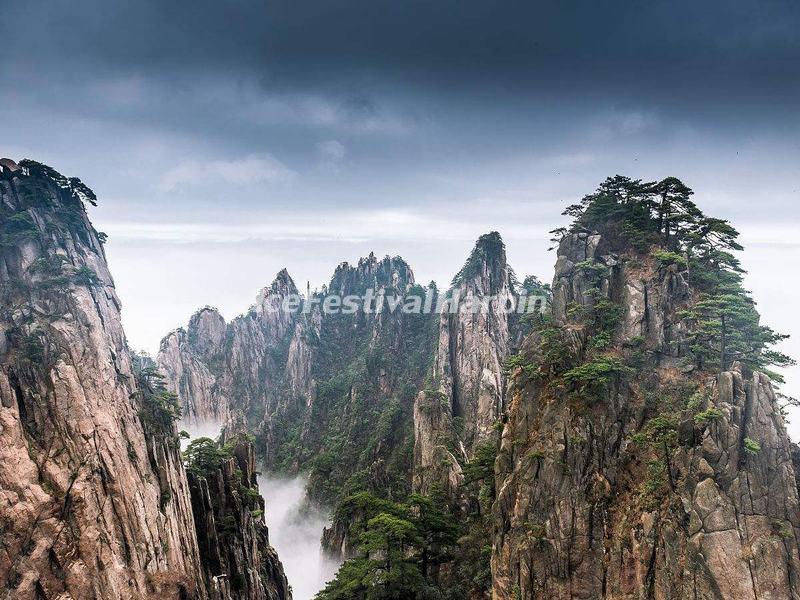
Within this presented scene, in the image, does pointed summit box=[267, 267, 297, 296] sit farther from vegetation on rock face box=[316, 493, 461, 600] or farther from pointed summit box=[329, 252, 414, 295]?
vegetation on rock face box=[316, 493, 461, 600]

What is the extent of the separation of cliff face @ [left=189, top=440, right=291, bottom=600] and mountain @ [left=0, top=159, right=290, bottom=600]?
21cm

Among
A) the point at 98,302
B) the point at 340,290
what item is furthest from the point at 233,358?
the point at 98,302

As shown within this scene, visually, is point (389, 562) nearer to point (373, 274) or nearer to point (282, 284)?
point (373, 274)

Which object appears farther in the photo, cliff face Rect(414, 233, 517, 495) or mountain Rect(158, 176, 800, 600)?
cliff face Rect(414, 233, 517, 495)

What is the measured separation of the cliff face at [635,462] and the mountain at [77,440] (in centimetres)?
2436

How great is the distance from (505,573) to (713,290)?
21465 mm

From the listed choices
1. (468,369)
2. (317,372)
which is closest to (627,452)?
(468,369)

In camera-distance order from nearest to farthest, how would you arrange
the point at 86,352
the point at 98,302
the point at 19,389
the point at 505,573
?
the point at 505,573
the point at 19,389
the point at 86,352
the point at 98,302

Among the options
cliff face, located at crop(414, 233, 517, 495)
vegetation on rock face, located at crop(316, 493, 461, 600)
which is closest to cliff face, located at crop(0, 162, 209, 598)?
vegetation on rock face, located at crop(316, 493, 461, 600)

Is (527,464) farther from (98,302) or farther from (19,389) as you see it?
(98,302)

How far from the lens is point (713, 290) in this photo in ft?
91.2

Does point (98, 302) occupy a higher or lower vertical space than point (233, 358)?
higher

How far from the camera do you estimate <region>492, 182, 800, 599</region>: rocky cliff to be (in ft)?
67.0

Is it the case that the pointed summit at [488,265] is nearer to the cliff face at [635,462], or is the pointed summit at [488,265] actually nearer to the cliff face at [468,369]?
the cliff face at [468,369]
